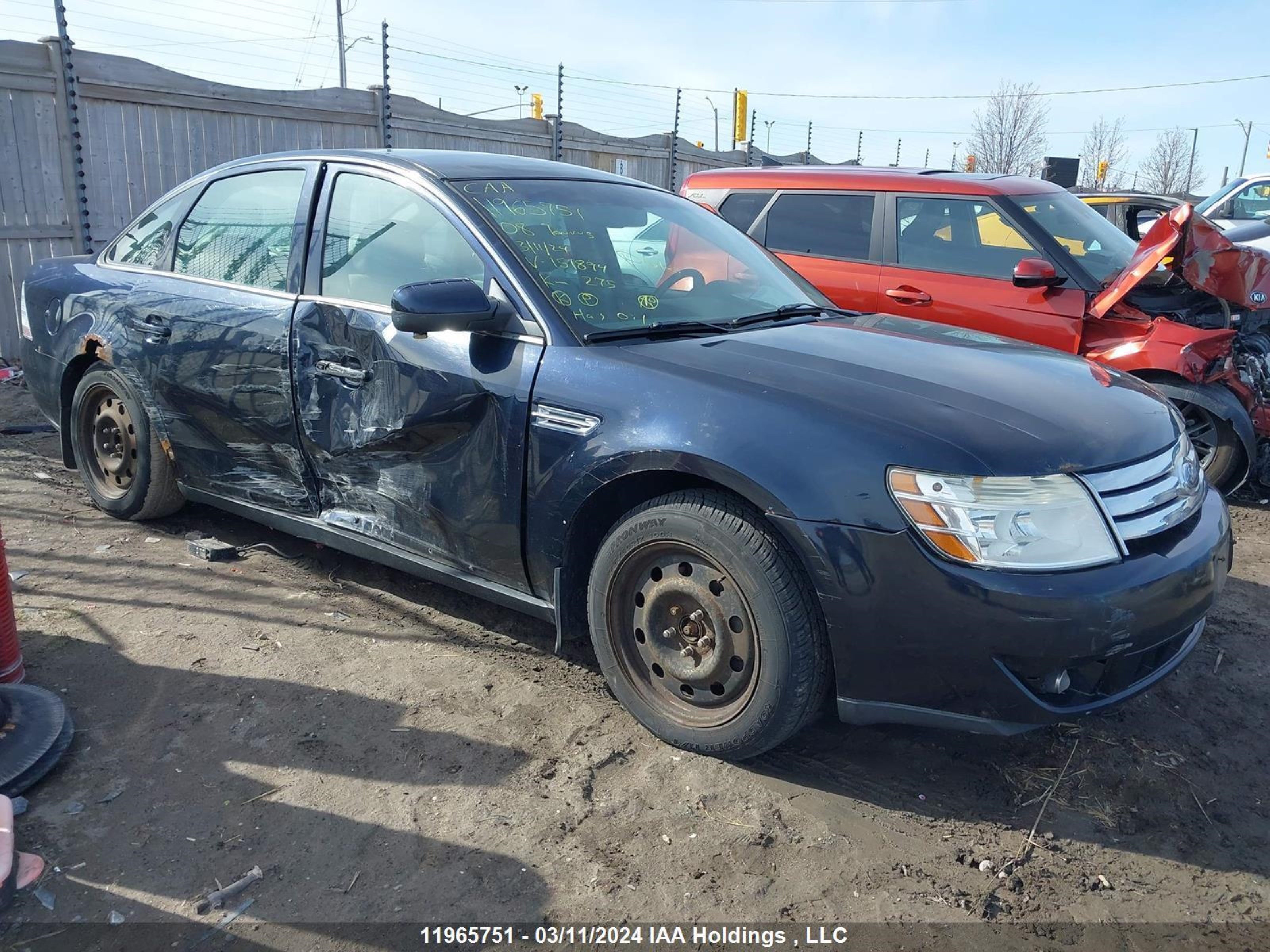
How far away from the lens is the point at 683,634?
114 inches

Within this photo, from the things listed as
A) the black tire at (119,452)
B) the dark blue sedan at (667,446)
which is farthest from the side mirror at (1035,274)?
the black tire at (119,452)

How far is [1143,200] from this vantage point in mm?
7891

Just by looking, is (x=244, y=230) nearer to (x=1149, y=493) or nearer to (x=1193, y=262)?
(x=1149, y=493)

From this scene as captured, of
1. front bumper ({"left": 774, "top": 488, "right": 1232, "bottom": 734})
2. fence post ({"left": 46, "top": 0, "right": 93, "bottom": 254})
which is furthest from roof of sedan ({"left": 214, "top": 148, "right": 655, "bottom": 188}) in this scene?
fence post ({"left": 46, "top": 0, "right": 93, "bottom": 254})

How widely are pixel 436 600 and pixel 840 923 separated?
2283mm

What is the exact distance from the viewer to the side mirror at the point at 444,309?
3.01 m

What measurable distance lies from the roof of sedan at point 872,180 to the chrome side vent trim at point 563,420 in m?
4.12

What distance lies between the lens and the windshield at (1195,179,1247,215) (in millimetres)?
10305

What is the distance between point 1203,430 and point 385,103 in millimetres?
9492

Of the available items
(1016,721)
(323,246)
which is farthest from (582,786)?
(323,246)

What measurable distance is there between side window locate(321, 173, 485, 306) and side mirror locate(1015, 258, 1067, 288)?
11.7 feet

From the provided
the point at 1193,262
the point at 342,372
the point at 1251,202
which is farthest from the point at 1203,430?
the point at 1251,202

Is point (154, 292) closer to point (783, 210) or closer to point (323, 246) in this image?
point (323, 246)

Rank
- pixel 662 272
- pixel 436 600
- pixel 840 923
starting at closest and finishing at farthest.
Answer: pixel 840 923 < pixel 662 272 < pixel 436 600
